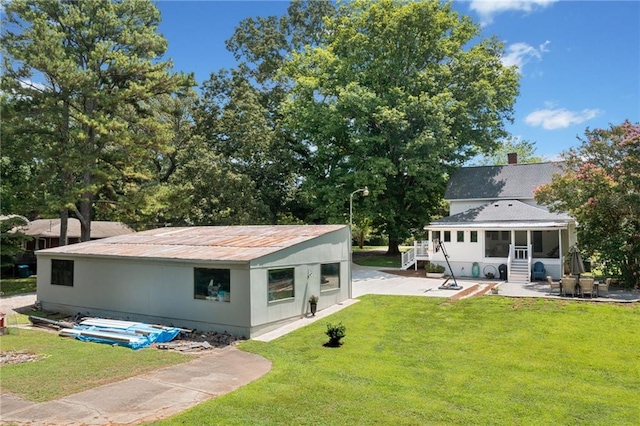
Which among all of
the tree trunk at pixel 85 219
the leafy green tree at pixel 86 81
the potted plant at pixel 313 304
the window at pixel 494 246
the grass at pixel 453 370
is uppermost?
the leafy green tree at pixel 86 81

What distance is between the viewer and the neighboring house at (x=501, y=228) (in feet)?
78.4

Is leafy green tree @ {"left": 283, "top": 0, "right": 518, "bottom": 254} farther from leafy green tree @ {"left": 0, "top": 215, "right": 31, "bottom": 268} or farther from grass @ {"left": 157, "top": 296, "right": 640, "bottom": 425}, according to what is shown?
leafy green tree @ {"left": 0, "top": 215, "right": 31, "bottom": 268}

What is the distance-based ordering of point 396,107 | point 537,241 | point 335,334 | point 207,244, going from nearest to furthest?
1. point 335,334
2. point 207,244
3. point 537,241
4. point 396,107

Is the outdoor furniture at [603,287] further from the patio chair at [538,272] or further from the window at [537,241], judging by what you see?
the window at [537,241]

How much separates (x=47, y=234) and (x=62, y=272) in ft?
53.6

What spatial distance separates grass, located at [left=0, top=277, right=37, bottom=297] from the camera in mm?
24219

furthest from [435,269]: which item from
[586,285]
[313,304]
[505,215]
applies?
[313,304]

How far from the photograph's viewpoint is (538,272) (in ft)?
76.2

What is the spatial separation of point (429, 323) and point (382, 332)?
196 centimetres

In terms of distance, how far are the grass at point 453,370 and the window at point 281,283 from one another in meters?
1.43

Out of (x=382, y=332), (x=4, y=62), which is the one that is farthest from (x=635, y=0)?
(x=4, y=62)

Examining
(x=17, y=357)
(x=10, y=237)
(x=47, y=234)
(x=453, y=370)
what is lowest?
(x=453, y=370)

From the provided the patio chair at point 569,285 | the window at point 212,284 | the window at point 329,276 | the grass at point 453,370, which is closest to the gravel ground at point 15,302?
the window at point 212,284

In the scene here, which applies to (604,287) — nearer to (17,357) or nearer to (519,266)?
(519,266)
